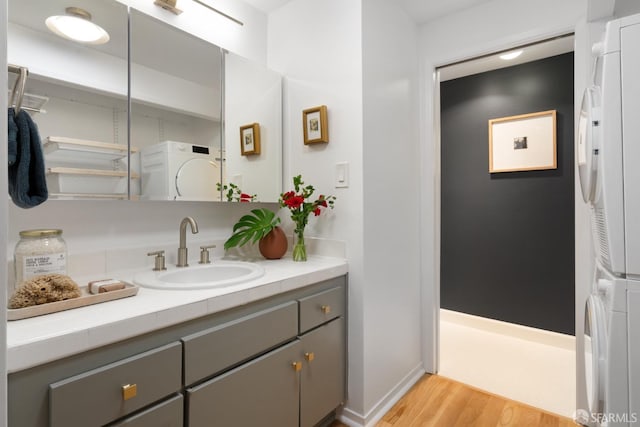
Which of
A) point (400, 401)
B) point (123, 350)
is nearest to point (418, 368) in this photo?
point (400, 401)

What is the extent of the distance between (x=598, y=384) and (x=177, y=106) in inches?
78.0

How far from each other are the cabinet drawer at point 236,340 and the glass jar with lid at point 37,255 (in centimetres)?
51

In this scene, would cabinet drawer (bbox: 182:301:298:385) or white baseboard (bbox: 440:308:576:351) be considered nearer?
cabinet drawer (bbox: 182:301:298:385)

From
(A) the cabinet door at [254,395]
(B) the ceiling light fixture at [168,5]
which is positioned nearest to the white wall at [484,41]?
(A) the cabinet door at [254,395]

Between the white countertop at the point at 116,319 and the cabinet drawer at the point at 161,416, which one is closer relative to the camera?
the white countertop at the point at 116,319

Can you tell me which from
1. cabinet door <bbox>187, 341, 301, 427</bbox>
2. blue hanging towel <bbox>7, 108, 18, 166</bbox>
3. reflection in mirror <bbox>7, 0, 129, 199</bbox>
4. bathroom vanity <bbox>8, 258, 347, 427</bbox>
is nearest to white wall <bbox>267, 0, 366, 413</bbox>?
bathroom vanity <bbox>8, 258, 347, 427</bbox>

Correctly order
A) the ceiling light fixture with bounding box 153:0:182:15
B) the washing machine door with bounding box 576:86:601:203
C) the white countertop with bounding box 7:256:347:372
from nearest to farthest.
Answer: the white countertop with bounding box 7:256:347:372
the washing machine door with bounding box 576:86:601:203
the ceiling light fixture with bounding box 153:0:182:15

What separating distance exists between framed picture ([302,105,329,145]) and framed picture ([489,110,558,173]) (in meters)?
1.81

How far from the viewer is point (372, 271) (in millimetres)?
1713

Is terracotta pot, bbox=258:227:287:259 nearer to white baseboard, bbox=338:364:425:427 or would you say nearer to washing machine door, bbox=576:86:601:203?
white baseboard, bbox=338:364:425:427

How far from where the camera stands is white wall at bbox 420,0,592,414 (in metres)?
1.67

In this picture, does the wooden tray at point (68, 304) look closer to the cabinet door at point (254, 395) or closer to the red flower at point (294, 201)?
the cabinet door at point (254, 395)

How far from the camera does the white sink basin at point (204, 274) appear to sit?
4.26 ft

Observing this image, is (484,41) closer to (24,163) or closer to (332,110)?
(332,110)
